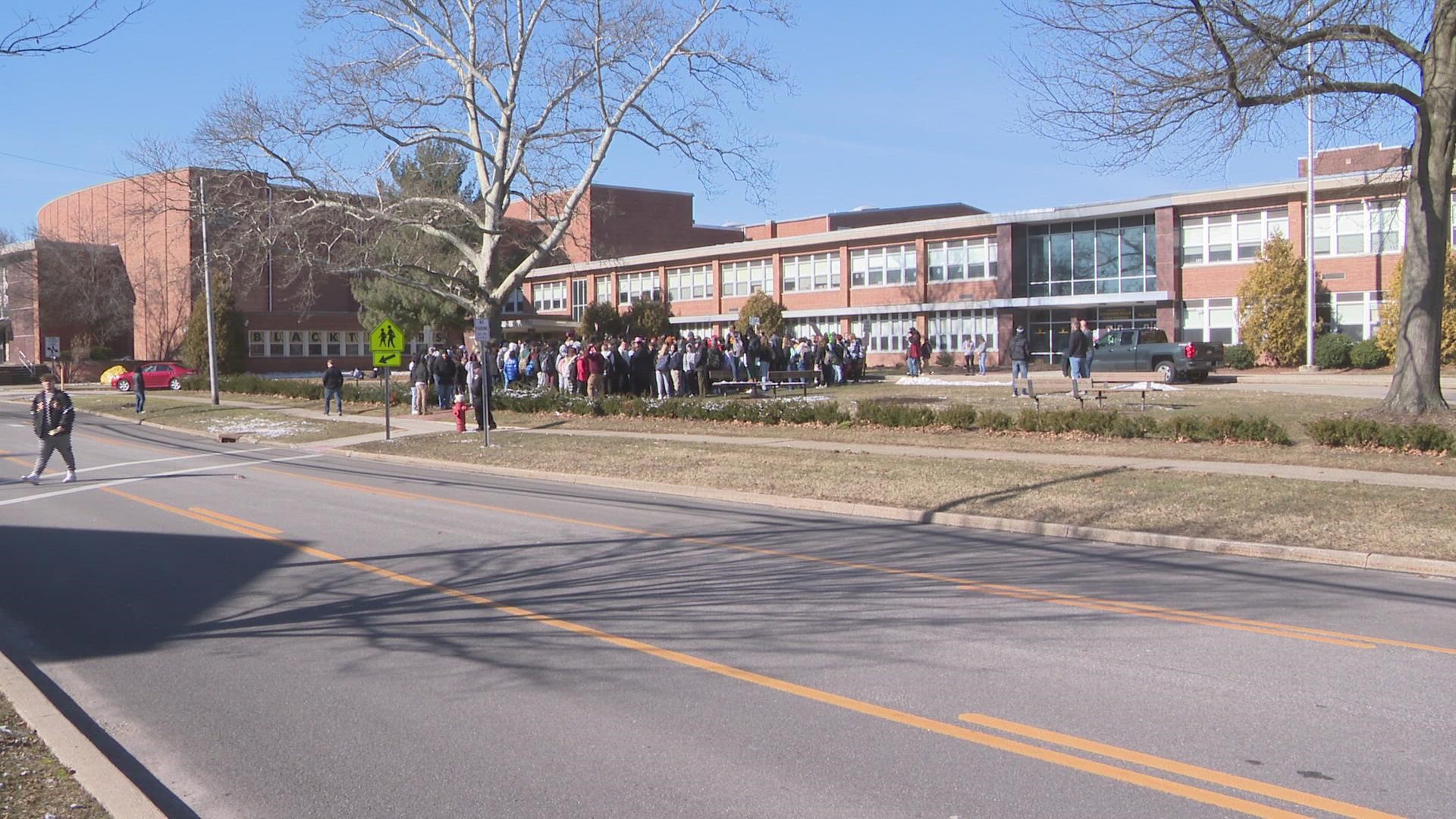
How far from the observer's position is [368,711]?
646 centimetres

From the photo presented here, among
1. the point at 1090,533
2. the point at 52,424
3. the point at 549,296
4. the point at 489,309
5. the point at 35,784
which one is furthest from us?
the point at 549,296

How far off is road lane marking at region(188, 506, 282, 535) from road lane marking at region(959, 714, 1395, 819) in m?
9.69

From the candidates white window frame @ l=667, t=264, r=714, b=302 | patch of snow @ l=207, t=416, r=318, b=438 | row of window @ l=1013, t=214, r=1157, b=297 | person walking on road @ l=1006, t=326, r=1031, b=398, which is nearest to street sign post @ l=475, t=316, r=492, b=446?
patch of snow @ l=207, t=416, r=318, b=438

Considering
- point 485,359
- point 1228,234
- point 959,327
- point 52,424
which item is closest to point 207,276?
point 485,359

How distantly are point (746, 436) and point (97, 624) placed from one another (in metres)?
16.1

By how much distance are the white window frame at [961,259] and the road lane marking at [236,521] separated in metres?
42.3

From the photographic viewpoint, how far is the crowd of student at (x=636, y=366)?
30.6 m

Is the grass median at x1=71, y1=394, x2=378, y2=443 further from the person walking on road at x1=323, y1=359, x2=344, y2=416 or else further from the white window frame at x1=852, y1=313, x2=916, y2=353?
the white window frame at x1=852, y1=313, x2=916, y2=353

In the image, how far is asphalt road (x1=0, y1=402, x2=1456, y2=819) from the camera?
5.18 m

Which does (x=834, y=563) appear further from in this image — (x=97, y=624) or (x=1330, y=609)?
(x=97, y=624)

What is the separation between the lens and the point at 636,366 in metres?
31.5

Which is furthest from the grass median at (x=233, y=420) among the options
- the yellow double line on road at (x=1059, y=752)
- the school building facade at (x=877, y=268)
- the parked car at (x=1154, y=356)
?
the yellow double line on road at (x=1059, y=752)

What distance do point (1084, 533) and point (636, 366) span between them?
19779 millimetres

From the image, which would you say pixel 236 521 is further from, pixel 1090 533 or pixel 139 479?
pixel 1090 533
